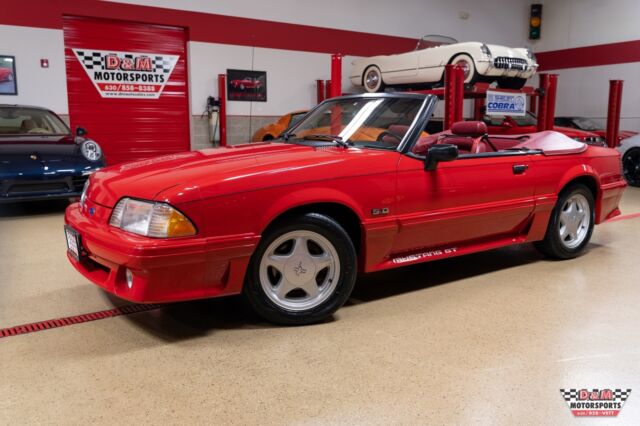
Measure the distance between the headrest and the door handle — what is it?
0.40 m

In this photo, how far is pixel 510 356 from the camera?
7.61 feet

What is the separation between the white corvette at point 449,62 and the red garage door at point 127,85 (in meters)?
3.60

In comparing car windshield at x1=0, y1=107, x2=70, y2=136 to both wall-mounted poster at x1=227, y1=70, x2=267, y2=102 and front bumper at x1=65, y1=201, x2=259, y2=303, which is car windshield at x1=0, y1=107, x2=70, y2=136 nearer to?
wall-mounted poster at x1=227, y1=70, x2=267, y2=102

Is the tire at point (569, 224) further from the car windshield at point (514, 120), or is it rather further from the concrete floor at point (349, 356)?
the car windshield at point (514, 120)

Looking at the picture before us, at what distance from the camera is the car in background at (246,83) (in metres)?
10.2

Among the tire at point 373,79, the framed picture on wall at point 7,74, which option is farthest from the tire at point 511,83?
the framed picture on wall at point 7,74

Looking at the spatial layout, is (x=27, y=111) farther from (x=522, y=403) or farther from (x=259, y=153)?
(x=522, y=403)

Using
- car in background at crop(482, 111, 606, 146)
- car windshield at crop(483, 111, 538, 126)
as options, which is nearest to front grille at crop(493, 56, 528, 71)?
car in background at crop(482, 111, 606, 146)

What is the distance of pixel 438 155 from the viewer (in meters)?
2.90

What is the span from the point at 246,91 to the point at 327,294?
27.4ft

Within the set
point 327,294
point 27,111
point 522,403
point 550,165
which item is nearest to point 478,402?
point 522,403

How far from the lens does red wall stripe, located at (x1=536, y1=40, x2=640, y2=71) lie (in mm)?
11984

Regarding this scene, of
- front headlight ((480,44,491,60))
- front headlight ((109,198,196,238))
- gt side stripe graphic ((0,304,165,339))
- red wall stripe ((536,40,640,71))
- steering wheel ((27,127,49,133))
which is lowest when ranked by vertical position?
gt side stripe graphic ((0,304,165,339))

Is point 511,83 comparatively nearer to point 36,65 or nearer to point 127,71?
point 127,71
